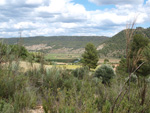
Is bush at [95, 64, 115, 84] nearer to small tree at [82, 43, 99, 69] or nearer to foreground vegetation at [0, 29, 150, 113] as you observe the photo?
foreground vegetation at [0, 29, 150, 113]

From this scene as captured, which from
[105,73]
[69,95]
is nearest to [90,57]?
[105,73]

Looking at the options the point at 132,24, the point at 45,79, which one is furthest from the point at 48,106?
the point at 45,79

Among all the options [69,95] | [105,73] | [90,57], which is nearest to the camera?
[69,95]

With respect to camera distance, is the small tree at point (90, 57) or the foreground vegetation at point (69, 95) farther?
the small tree at point (90, 57)

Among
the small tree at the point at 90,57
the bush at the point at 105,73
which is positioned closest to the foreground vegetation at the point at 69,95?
the bush at the point at 105,73

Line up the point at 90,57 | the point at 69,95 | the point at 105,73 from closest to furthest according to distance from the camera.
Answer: the point at 69,95
the point at 105,73
the point at 90,57

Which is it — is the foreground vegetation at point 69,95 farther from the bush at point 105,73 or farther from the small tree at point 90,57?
the small tree at point 90,57

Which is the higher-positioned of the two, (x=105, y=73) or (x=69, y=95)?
(x=69, y=95)

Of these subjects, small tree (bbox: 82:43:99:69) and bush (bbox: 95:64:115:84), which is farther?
small tree (bbox: 82:43:99:69)

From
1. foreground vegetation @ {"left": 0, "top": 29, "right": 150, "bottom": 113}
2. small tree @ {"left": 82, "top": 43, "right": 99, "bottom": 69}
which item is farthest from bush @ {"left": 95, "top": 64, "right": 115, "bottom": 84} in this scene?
small tree @ {"left": 82, "top": 43, "right": 99, "bottom": 69}

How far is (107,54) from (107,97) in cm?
10470

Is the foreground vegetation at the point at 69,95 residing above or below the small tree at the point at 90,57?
above

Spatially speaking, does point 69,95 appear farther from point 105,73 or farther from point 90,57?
point 90,57

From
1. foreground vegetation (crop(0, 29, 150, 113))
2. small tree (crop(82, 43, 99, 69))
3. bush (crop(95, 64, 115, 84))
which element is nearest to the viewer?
foreground vegetation (crop(0, 29, 150, 113))
